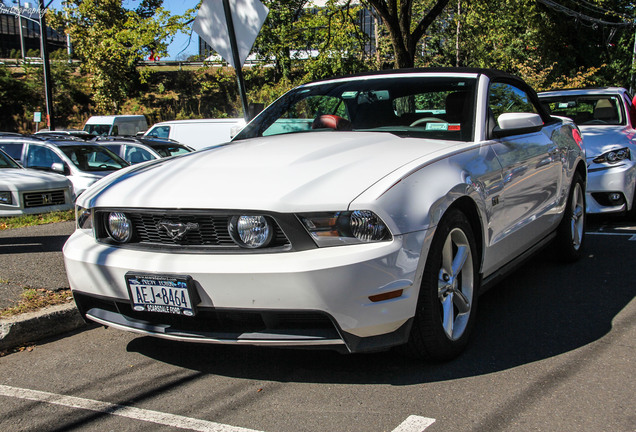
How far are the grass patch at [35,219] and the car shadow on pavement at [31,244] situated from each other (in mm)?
1557

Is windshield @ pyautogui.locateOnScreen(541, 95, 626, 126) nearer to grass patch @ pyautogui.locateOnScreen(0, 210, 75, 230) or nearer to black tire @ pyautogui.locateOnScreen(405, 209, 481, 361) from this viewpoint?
black tire @ pyautogui.locateOnScreen(405, 209, 481, 361)

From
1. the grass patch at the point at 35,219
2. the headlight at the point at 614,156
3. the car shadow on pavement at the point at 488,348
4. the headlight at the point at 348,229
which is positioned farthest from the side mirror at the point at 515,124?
the grass patch at the point at 35,219

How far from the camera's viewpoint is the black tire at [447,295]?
3.20 meters

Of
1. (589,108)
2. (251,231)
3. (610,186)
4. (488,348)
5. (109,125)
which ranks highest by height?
(109,125)

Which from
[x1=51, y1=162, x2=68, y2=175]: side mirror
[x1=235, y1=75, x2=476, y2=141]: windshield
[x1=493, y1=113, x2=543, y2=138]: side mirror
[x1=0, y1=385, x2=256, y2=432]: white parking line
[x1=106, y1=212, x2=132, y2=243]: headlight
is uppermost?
[x1=235, y1=75, x2=476, y2=141]: windshield

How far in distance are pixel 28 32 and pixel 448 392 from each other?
101m

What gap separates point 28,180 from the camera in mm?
10086

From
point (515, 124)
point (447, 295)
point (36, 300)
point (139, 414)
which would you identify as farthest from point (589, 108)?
point (139, 414)

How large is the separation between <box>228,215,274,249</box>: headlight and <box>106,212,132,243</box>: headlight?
64cm

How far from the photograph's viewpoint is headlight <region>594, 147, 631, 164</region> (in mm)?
7824

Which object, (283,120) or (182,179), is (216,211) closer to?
(182,179)

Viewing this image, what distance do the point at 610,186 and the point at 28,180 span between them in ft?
27.3

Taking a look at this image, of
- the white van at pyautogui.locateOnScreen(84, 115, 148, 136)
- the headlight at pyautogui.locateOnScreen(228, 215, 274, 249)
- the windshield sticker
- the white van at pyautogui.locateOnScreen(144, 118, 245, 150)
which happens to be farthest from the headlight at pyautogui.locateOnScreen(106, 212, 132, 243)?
the white van at pyautogui.locateOnScreen(84, 115, 148, 136)

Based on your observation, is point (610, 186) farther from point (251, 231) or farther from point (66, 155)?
point (66, 155)
